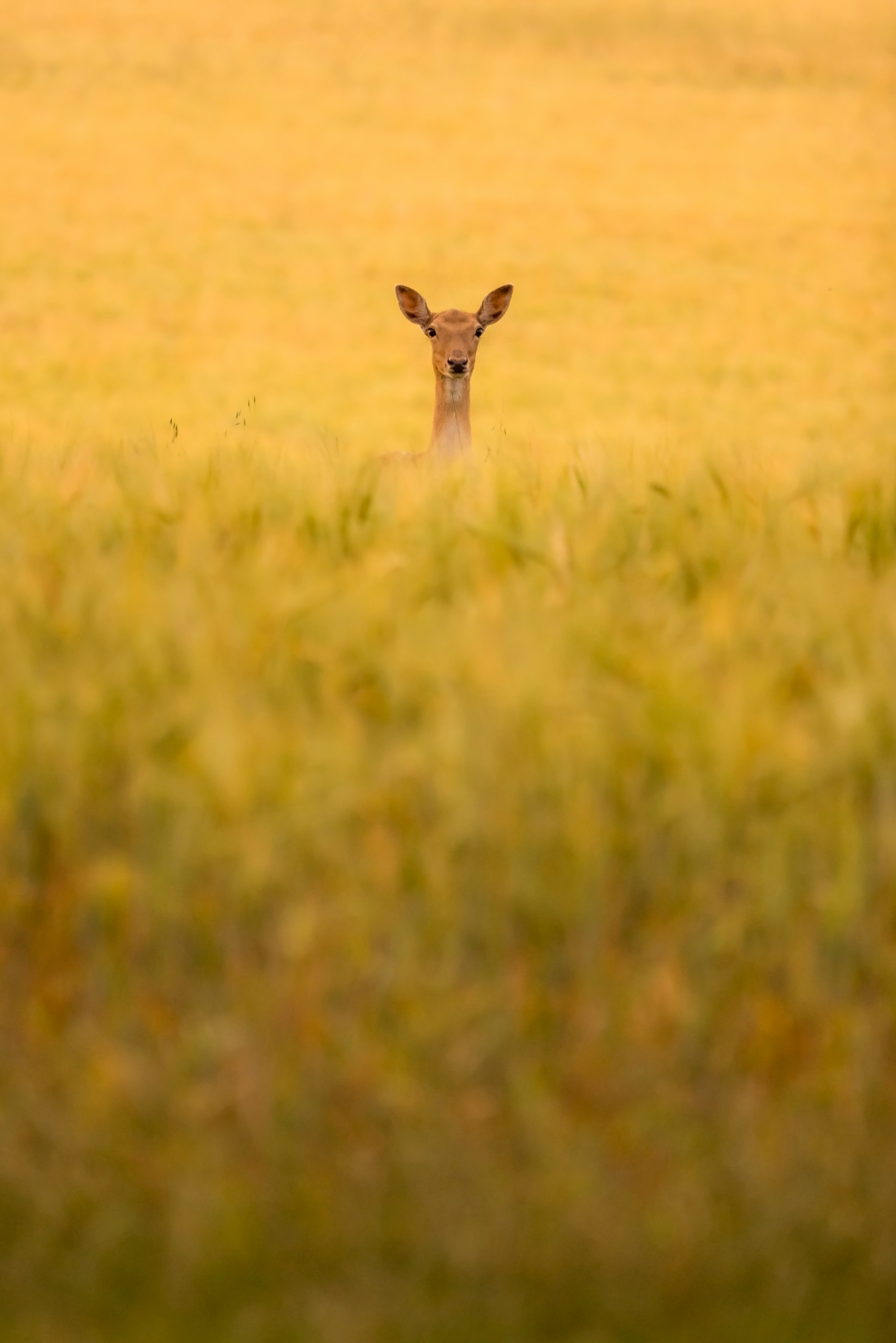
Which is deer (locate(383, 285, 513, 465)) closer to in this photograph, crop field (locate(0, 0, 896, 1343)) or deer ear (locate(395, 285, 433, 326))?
deer ear (locate(395, 285, 433, 326))

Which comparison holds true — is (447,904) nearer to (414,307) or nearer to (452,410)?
(452,410)

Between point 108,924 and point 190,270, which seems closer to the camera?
point 108,924

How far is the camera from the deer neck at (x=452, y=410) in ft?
29.6

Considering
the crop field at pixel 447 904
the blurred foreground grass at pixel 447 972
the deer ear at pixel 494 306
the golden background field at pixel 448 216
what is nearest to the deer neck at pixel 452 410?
the deer ear at pixel 494 306

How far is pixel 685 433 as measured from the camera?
48.0 feet

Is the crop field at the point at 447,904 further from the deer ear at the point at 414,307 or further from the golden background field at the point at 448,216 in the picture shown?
the deer ear at the point at 414,307

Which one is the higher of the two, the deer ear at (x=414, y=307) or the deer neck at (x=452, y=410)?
the deer ear at (x=414, y=307)

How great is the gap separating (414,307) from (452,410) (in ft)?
2.52

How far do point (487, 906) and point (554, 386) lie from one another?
1503 centimetres

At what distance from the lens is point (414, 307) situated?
9.79m

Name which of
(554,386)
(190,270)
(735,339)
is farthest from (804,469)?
(190,270)

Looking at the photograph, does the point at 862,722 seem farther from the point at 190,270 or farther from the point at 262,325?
the point at 190,270

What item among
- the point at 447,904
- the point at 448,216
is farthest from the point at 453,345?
the point at 448,216

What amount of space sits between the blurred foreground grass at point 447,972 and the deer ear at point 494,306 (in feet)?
20.8
